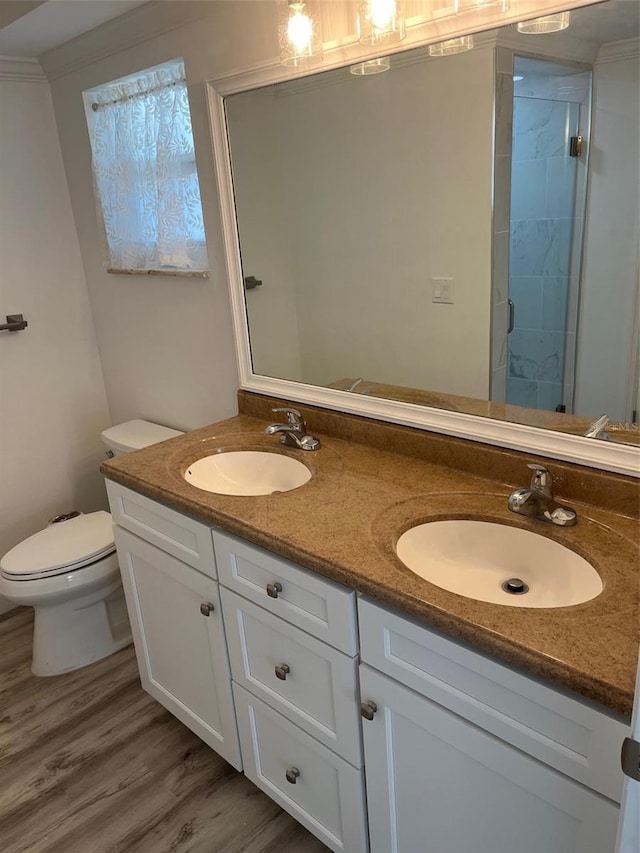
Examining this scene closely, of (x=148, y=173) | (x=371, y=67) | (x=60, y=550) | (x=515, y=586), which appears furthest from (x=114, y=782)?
(x=371, y=67)

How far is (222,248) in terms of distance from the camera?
80.3 inches

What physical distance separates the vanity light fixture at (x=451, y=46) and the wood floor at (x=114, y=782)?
1881 mm

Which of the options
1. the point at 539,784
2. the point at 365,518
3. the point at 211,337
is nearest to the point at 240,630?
the point at 365,518

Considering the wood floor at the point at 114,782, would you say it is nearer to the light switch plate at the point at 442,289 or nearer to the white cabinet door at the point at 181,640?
the white cabinet door at the point at 181,640

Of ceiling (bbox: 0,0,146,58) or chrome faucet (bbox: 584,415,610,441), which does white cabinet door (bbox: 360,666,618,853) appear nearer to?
chrome faucet (bbox: 584,415,610,441)

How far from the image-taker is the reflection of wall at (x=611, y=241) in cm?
119

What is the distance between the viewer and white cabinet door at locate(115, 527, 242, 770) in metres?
1.67

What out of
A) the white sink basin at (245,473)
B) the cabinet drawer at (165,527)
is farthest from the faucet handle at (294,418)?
the cabinet drawer at (165,527)

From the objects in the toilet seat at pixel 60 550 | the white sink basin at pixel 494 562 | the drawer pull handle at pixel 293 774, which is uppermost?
the white sink basin at pixel 494 562

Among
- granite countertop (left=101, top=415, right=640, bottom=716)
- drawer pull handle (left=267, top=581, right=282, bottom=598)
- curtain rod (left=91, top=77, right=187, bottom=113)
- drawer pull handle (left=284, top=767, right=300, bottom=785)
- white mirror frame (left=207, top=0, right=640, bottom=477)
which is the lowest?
drawer pull handle (left=284, top=767, right=300, bottom=785)

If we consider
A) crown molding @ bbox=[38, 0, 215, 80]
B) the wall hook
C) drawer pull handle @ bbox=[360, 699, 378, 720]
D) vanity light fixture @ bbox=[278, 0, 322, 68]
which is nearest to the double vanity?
drawer pull handle @ bbox=[360, 699, 378, 720]

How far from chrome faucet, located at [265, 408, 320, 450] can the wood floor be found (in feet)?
3.13

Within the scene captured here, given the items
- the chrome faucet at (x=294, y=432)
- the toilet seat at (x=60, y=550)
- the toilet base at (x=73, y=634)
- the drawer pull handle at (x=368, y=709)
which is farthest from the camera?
the toilet base at (x=73, y=634)

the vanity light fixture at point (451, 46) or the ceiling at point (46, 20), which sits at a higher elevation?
the ceiling at point (46, 20)
